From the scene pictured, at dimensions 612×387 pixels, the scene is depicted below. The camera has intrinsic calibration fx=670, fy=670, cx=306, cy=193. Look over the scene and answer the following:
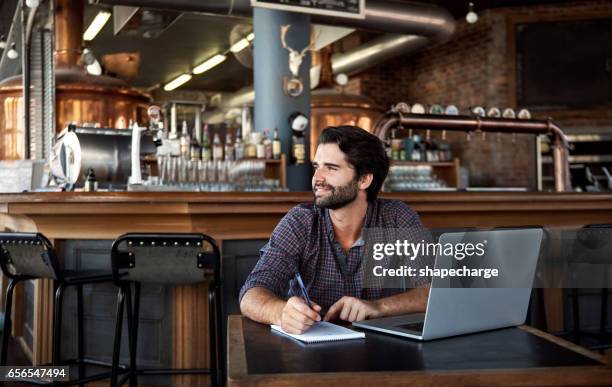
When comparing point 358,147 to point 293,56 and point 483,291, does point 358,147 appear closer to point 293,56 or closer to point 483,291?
point 483,291

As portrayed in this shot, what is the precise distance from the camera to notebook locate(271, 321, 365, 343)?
4.48 feet

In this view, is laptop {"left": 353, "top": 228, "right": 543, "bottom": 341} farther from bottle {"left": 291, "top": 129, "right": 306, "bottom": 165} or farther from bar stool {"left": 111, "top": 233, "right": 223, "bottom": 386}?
bottle {"left": 291, "top": 129, "right": 306, "bottom": 165}

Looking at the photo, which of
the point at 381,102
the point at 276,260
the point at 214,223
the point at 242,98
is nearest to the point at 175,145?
the point at 214,223

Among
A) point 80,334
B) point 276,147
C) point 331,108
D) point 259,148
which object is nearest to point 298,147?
point 276,147

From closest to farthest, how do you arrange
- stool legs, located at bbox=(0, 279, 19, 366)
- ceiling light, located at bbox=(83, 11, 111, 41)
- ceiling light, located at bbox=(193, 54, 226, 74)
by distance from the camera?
stool legs, located at bbox=(0, 279, 19, 366) < ceiling light, located at bbox=(83, 11, 111, 41) < ceiling light, located at bbox=(193, 54, 226, 74)

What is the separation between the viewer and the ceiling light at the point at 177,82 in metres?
13.0

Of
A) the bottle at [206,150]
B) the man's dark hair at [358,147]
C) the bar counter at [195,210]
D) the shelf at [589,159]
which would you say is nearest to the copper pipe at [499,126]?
the bar counter at [195,210]

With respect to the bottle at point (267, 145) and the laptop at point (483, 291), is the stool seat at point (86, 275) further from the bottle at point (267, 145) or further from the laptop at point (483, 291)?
the bottle at point (267, 145)

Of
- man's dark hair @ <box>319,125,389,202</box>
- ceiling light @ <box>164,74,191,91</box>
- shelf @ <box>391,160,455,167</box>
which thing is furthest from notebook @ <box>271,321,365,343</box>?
ceiling light @ <box>164,74,191,91</box>

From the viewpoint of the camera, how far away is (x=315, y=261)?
1983 mm

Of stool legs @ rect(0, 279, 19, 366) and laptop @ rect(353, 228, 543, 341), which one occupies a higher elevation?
laptop @ rect(353, 228, 543, 341)

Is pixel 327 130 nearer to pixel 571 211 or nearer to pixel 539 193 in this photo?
pixel 539 193

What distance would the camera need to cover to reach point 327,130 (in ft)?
6.85

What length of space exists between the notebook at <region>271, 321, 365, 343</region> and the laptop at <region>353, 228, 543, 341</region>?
0.07m
